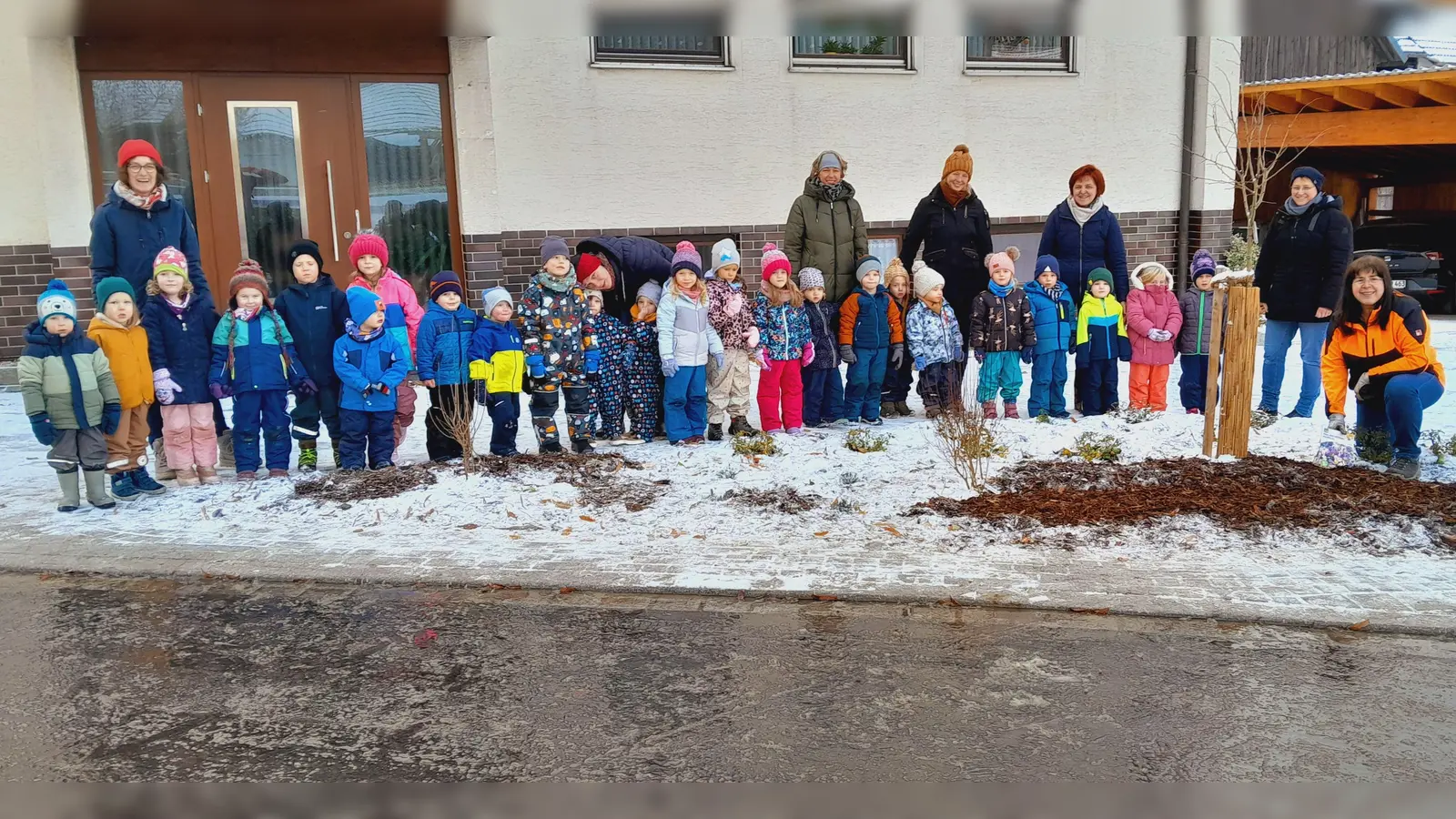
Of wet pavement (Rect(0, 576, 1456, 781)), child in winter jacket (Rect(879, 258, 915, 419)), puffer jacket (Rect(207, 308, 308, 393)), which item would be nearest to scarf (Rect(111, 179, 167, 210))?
puffer jacket (Rect(207, 308, 308, 393))

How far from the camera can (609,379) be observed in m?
7.97

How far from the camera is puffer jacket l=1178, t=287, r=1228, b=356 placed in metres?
8.70

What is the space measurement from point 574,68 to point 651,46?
0.95m

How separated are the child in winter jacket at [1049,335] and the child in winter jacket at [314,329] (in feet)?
16.7

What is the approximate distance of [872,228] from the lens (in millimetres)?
12836

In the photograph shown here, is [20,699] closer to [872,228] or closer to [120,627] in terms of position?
[120,627]

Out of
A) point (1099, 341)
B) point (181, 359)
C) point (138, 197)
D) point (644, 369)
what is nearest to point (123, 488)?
point (181, 359)

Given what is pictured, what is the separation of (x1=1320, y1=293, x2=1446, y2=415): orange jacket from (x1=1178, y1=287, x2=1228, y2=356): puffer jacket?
1.56 metres

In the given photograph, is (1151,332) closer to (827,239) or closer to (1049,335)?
(1049,335)

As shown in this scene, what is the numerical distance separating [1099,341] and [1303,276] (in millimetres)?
1530

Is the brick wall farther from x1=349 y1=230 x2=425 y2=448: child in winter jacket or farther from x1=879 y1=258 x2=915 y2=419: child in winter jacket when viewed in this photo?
x1=879 y1=258 x2=915 y2=419: child in winter jacket

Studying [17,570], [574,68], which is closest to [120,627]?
[17,570]

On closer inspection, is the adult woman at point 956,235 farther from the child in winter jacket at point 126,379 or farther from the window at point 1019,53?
the child in winter jacket at point 126,379

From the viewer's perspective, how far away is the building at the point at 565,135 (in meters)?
10.9
